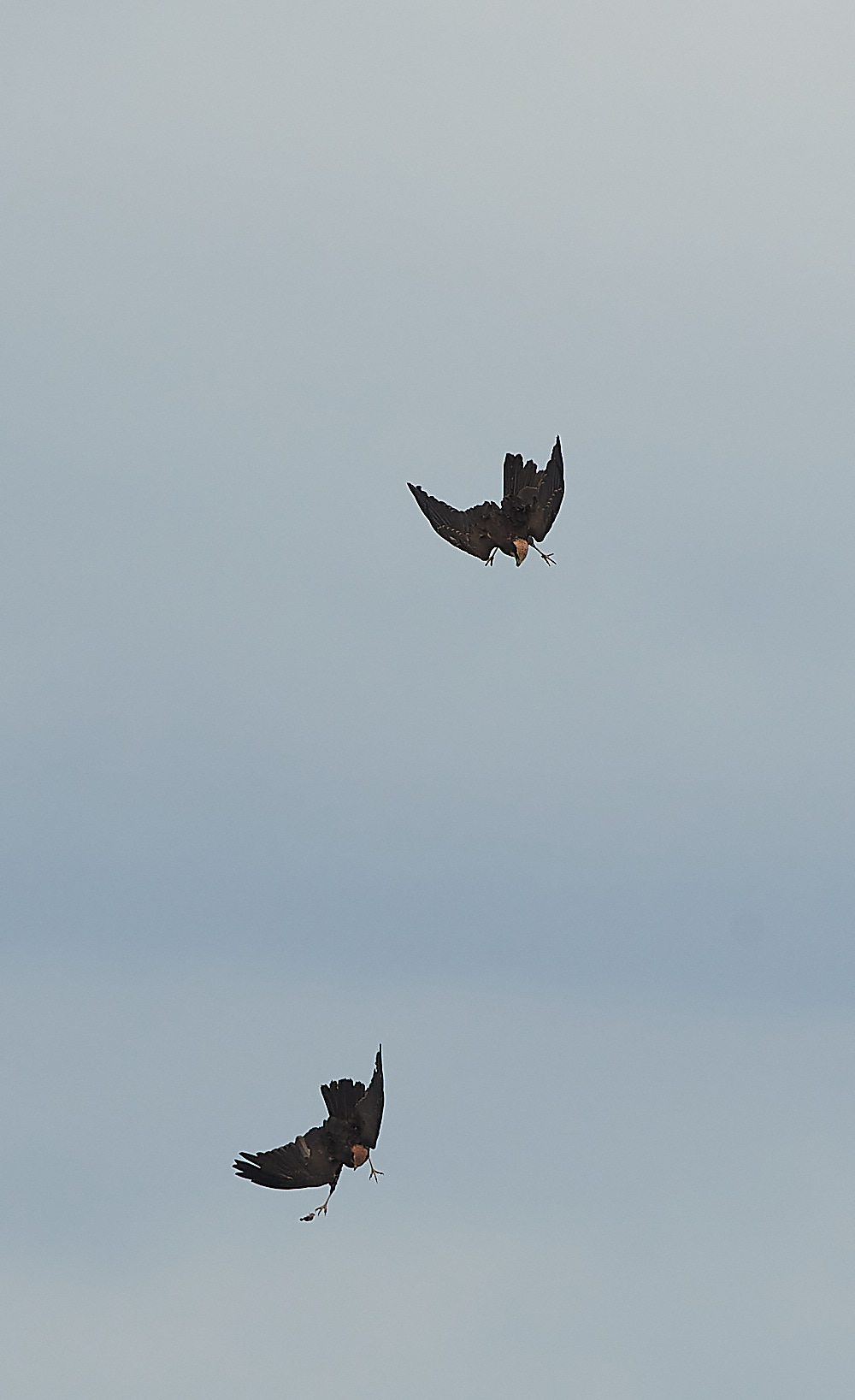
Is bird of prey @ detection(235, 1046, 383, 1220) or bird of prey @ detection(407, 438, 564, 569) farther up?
bird of prey @ detection(407, 438, 564, 569)

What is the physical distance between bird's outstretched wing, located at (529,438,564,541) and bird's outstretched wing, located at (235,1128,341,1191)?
847 inches

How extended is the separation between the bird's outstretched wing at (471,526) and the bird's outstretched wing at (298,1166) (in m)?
20.5

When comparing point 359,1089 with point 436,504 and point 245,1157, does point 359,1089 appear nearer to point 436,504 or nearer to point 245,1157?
point 245,1157

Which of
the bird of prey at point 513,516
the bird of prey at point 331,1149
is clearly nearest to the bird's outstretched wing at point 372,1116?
the bird of prey at point 331,1149

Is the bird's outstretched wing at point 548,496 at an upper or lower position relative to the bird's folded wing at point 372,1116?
upper

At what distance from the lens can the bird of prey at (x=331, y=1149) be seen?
66.5m

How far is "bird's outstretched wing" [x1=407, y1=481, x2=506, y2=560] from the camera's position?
7112 centimetres

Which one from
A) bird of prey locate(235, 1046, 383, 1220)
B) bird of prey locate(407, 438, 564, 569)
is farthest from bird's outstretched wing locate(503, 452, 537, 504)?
bird of prey locate(235, 1046, 383, 1220)

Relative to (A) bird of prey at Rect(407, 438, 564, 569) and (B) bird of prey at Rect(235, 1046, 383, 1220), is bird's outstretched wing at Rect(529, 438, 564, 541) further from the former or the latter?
(B) bird of prey at Rect(235, 1046, 383, 1220)

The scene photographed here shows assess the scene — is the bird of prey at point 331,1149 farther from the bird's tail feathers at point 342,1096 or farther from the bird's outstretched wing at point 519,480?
the bird's outstretched wing at point 519,480

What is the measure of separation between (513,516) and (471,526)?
1788mm

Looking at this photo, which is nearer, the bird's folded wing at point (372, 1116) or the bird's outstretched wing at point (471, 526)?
the bird's folded wing at point (372, 1116)

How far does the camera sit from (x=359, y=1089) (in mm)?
67312

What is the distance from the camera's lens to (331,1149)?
66750 mm
